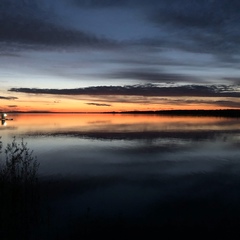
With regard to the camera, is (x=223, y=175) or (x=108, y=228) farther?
(x=223, y=175)

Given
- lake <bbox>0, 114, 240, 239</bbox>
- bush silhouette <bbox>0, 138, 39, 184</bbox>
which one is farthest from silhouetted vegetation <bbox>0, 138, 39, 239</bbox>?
lake <bbox>0, 114, 240, 239</bbox>

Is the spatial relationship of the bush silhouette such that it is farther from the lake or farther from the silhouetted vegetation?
the lake

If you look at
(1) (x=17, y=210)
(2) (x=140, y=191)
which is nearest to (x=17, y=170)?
(1) (x=17, y=210)

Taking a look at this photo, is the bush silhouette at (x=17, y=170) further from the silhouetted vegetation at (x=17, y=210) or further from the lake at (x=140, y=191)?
the lake at (x=140, y=191)

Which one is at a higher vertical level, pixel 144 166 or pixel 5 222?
pixel 5 222

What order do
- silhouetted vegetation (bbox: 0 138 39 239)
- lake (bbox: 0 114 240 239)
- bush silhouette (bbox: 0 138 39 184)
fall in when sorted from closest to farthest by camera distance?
silhouetted vegetation (bbox: 0 138 39 239) → lake (bbox: 0 114 240 239) → bush silhouette (bbox: 0 138 39 184)

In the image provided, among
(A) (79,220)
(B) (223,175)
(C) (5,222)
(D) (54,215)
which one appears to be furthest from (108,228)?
(B) (223,175)

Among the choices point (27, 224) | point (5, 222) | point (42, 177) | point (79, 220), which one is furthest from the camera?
point (42, 177)

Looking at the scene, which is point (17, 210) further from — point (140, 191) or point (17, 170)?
point (17, 170)

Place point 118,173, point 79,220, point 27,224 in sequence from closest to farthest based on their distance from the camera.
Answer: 1. point 27,224
2. point 79,220
3. point 118,173

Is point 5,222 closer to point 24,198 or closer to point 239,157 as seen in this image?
point 24,198

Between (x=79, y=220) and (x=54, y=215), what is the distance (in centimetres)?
138

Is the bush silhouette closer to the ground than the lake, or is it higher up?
higher up

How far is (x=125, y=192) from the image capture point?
17672mm
